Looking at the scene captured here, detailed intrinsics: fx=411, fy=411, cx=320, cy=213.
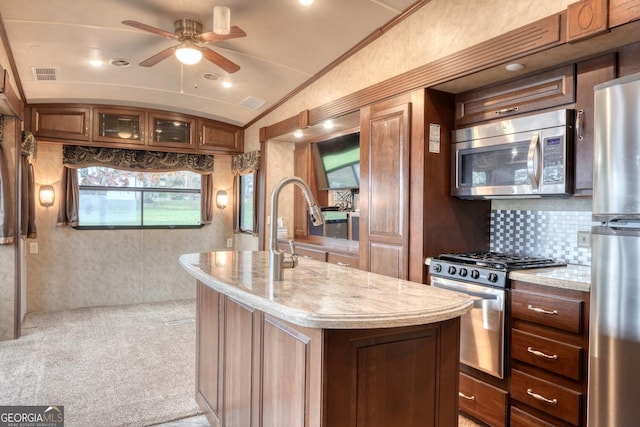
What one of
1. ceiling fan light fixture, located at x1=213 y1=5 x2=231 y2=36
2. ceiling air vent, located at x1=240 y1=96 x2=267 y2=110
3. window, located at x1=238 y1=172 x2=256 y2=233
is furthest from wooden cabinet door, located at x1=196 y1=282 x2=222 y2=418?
window, located at x1=238 y1=172 x2=256 y2=233

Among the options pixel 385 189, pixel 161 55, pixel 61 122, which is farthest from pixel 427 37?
pixel 61 122

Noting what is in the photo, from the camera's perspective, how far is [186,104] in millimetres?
5383

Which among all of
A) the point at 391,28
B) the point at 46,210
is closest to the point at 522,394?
the point at 391,28

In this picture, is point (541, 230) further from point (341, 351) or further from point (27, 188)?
point (27, 188)

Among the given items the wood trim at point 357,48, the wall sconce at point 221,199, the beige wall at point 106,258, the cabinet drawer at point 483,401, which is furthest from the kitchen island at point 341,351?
the wall sconce at point 221,199

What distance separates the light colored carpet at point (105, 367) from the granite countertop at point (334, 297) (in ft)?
3.86

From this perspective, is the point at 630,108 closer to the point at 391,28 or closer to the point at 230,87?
the point at 391,28

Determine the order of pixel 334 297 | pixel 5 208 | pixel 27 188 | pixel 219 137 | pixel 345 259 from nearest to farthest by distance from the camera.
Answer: pixel 334 297, pixel 345 259, pixel 5 208, pixel 27 188, pixel 219 137

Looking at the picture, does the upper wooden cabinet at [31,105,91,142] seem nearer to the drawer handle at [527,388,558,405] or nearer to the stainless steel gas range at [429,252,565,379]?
the stainless steel gas range at [429,252,565,379]

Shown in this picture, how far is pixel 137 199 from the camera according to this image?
231 inches

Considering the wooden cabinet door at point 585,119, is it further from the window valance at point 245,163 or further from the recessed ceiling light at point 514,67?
the window valance at point 245,163

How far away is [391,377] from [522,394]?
136 cm

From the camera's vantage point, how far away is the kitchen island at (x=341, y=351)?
139 cm

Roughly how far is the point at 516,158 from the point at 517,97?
0.41 meters
